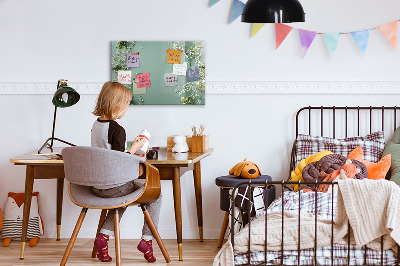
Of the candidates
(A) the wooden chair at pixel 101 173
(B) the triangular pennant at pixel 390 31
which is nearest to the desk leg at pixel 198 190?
(A) the wooden chair at pixel 101 173

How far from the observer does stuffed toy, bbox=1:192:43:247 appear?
14.1 feet

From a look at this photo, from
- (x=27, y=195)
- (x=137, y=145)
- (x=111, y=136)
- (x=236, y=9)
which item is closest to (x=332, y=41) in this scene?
(x=236, y=9)

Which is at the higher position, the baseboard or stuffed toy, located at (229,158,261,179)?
stuffed toy, located at (229,158,261,179)

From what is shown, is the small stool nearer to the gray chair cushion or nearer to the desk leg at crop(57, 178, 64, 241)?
the gray chair cushion

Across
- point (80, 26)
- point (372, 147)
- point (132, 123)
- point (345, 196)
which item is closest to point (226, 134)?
point (132, 123)

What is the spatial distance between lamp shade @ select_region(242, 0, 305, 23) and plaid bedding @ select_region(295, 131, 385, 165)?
128cm

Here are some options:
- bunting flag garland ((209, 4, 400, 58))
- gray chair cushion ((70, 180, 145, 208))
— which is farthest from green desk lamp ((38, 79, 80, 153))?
bunting flag garland ((209, 4, 400, 58))

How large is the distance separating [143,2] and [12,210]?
1750mm

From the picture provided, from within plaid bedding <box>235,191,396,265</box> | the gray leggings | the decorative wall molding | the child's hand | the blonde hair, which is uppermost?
the decorative wall molding

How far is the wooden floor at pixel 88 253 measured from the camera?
12.3 ft

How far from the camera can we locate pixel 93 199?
340 centimetres

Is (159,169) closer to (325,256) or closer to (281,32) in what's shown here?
(325,256)

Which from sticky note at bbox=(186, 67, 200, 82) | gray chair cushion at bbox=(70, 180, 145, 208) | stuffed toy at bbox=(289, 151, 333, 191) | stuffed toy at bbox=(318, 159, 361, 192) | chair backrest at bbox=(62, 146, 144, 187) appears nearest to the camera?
chair backrest at bbox=(62, 146, 144, 187)

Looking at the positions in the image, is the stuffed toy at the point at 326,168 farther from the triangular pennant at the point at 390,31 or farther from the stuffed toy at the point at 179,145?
the triangular pennant at the point at 390,31
